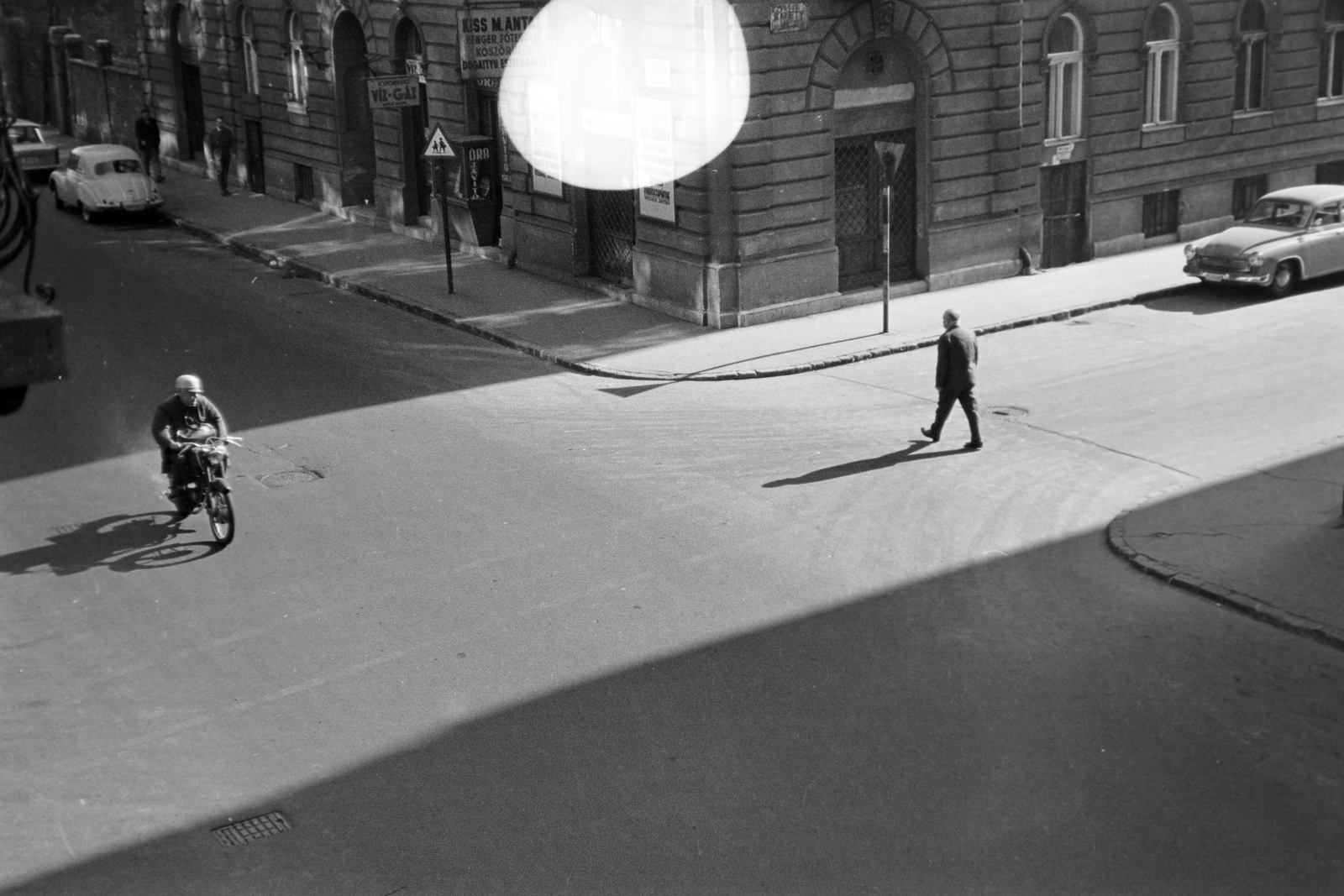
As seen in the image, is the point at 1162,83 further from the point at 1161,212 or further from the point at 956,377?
the point at 956,377

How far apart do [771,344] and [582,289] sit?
4984 mm

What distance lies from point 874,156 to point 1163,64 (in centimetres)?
693

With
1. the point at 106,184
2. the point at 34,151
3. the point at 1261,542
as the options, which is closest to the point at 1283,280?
the point at 1261,542

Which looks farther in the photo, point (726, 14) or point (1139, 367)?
point (726, 14)

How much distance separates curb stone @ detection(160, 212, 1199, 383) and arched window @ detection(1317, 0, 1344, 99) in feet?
26.5

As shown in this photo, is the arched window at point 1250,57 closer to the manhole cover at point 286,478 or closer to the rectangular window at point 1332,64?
the rectangular window at point 1332,64

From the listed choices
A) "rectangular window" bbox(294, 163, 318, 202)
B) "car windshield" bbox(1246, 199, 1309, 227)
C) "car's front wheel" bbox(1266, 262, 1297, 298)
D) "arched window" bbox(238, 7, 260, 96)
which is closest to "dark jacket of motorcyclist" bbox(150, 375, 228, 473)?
"car's front wheel" bbox(1266, 262, 1297, 298)

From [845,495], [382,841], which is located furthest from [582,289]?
[382,841]

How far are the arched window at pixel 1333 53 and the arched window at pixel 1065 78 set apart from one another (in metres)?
6.12

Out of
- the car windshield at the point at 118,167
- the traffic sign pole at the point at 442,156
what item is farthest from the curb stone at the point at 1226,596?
the car windshield at the point at 118,167

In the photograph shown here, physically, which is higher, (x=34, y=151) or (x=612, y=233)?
(x=34, y=151)

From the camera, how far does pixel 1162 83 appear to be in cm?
2730

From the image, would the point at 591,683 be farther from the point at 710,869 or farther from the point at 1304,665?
the point at 1304,665

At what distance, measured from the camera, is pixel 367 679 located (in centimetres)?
1111
